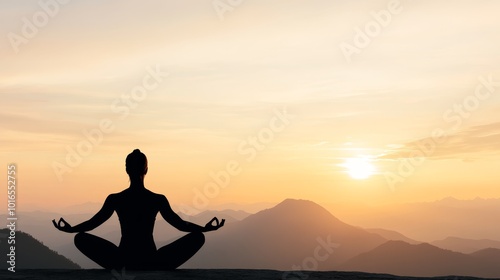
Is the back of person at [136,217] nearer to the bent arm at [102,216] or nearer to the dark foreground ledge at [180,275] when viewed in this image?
the bent arm at [102,216]

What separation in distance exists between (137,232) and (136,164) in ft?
4.21

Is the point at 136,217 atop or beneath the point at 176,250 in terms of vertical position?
atop

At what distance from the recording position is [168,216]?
1227cm

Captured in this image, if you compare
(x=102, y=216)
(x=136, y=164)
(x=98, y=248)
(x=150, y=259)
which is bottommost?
(x=150, y=259)

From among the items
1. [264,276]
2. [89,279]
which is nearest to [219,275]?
[264,276]

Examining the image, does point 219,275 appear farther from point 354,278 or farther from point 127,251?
point 354,278

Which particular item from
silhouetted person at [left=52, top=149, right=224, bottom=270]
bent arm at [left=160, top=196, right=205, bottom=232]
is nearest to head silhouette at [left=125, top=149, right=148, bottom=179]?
silhouetted person at [left=52, top=149, right=224, bottom=270]

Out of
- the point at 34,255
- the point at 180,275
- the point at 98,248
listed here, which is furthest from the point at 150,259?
the point at 34,255

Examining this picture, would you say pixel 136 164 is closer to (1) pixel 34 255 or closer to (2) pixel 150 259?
(2) pixel 150 259

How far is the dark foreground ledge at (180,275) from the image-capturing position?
11.4 m

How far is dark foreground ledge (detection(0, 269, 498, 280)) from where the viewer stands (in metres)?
11.4

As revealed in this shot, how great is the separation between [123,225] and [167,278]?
5.49ft

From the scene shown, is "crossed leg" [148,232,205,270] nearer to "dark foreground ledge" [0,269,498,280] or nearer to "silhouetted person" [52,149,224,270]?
"silhouetted person" [52,149,224,270]

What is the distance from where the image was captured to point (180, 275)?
11609 mm
